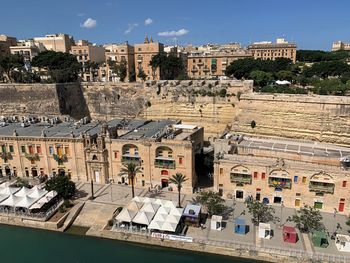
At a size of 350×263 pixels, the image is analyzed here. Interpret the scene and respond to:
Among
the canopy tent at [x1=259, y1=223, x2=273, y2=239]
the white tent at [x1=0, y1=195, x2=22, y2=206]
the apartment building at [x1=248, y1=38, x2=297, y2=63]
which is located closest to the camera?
the canopy tent at [x1=259, y1=223, x2=273, y2=239]

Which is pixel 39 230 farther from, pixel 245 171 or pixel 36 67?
pixel 36 67

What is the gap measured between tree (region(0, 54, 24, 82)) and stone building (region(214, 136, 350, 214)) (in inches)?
2407

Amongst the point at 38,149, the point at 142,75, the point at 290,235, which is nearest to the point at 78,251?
the point at 38,149

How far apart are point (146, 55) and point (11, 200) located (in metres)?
69.9

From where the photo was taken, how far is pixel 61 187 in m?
36.6

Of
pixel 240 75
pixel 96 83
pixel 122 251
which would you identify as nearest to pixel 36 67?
pixel 96 83

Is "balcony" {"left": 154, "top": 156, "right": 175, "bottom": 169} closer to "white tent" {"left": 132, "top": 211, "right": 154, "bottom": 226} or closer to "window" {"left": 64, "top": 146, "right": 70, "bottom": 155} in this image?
"white tent" {"left": 132, "top": 211, "right": 154, "bottom": 226}

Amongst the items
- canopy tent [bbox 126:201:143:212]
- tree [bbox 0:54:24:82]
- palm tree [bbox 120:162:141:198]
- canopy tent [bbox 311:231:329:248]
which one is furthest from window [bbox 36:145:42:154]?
tree [bbox 0:54:24:82]

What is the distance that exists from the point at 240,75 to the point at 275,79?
1048 cm

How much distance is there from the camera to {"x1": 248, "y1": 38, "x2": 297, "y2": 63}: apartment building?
117 meters

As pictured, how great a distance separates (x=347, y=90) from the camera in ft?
202

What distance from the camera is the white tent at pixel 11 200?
34750mm

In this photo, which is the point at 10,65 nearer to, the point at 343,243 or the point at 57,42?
the point at 57,42

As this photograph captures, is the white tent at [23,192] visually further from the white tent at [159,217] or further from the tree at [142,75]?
the tree at [142,75]
